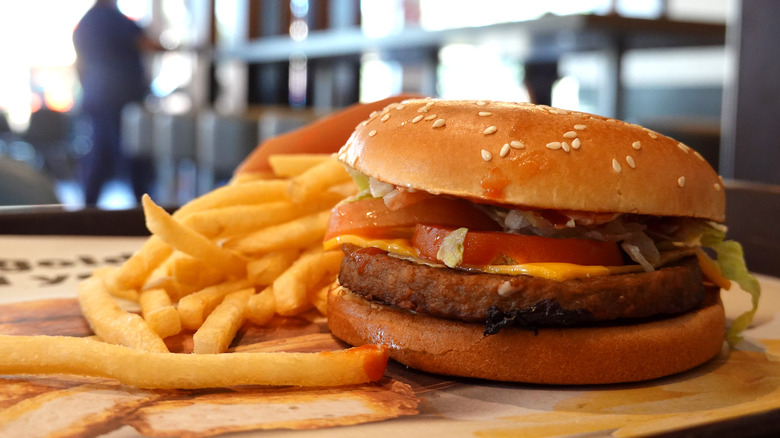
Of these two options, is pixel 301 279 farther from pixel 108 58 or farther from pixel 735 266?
pixel 108 58

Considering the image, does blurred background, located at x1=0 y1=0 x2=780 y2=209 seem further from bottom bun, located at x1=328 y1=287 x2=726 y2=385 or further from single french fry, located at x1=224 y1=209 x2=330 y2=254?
bottom bun, located at x1=328 y1=287 x2=726 y2=385

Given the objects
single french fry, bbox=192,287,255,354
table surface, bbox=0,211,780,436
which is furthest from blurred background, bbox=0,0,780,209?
table surface, bbox=0,211,780,436

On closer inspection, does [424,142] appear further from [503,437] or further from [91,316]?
[91,316]

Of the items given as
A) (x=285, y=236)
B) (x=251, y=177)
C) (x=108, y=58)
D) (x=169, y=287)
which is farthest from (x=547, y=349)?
(x=108, y=58)

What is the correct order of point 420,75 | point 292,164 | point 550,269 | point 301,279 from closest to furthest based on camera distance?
point 550,269
point 301,279
point 292,164
point 420,75

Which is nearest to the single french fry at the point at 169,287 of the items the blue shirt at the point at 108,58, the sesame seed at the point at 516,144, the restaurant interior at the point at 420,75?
the sesame seed at the point at 516,144

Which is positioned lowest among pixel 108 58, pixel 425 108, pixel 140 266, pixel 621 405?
pixel 621 405
